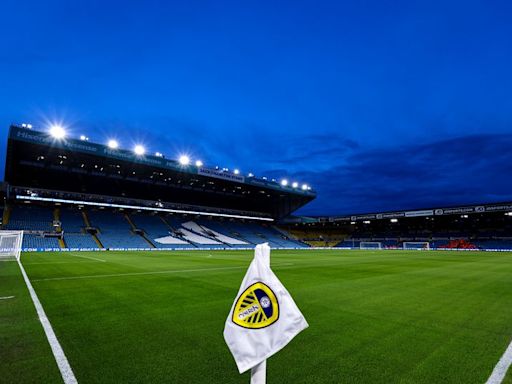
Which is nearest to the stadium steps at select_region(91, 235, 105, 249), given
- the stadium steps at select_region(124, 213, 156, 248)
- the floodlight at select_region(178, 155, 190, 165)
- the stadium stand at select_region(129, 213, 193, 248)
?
the stadium steps at select_region(124, 213, 156, 248)

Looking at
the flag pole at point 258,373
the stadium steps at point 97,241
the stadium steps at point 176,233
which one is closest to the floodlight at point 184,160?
the stadium steps at point 176,233

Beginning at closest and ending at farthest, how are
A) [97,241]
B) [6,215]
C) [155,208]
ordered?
[6,215] < [97,241] < [155,208]

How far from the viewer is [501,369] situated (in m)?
3.74

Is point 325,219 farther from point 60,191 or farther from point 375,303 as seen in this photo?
point 375,303

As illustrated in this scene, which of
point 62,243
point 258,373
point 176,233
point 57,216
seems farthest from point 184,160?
point 258,373

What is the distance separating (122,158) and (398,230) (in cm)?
6984

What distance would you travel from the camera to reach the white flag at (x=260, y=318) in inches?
77.3

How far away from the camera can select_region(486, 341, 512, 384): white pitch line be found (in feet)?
11.3

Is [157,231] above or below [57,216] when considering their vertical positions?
below

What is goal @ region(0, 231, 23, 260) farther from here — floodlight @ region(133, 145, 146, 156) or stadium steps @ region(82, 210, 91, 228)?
stadium steps @ region(82, 210, 91, 228)

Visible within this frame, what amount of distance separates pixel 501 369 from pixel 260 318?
3.75 metres

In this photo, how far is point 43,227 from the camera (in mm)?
43719

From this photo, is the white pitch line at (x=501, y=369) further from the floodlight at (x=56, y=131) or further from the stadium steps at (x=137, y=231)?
the stadium steps at (x=137, y=231)

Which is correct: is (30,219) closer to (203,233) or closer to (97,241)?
(97,241)
